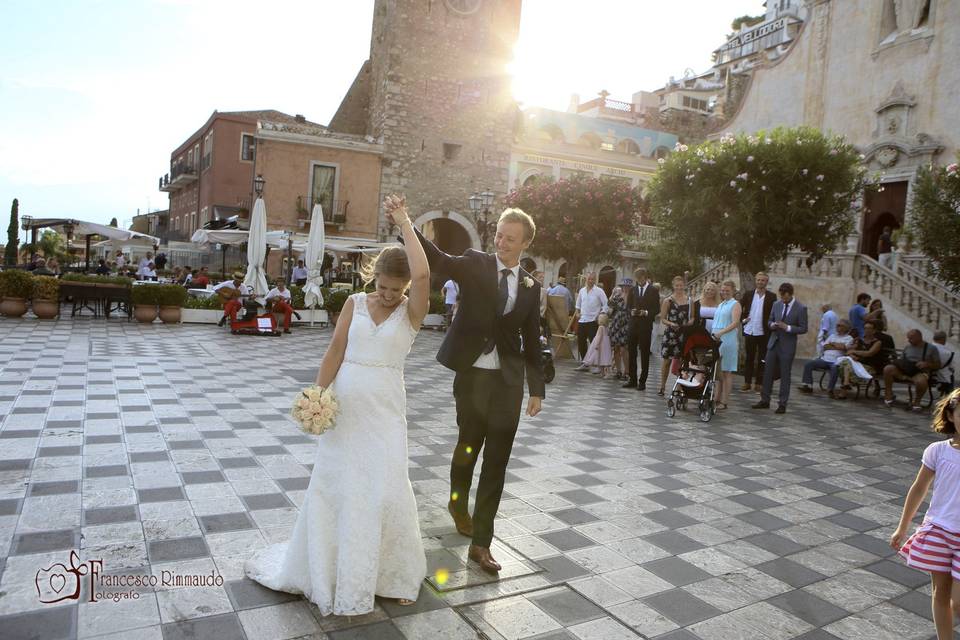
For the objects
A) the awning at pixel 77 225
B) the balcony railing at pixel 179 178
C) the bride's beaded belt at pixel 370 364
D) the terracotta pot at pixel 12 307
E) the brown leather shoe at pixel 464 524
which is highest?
the balcony railing at pixel 179 178

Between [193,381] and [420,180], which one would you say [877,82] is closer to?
[420,180]

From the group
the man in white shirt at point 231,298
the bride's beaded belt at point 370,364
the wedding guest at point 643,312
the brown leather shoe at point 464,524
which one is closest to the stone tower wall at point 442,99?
the man in white shirt at point 231,298

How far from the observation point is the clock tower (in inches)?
1088

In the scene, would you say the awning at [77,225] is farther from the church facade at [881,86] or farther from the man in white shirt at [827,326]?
the church facade at [881,86]

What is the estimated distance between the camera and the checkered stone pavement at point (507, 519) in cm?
305

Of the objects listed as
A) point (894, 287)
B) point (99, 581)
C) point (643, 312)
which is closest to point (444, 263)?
point (99, 581)

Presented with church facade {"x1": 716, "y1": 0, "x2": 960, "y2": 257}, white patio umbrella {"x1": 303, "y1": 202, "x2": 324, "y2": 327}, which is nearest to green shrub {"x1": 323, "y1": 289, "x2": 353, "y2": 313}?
white patio umbrella {"x1": 303, "y1": 202, "x2": 324, "y2": 327}

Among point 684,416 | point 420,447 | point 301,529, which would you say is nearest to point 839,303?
point 684,416

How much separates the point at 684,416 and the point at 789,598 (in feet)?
17.6

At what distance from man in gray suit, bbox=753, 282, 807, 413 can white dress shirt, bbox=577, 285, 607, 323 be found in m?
3.55

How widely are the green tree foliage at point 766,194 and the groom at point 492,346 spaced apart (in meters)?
12.5

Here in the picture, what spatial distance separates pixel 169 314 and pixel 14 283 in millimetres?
2963

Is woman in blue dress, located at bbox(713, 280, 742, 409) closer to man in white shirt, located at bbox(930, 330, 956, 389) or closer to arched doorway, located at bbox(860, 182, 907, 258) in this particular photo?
man in white shirt, located at bbox(930, 330, 956, 389)

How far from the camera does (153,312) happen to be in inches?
585
